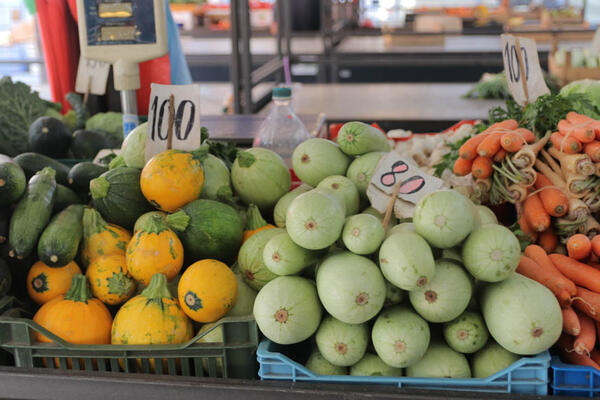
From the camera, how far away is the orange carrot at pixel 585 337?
105 cm

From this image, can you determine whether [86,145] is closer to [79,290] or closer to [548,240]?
[79,290]

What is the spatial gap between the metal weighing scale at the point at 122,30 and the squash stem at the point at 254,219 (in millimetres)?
572

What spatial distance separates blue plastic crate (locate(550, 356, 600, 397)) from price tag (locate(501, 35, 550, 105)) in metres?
1.01

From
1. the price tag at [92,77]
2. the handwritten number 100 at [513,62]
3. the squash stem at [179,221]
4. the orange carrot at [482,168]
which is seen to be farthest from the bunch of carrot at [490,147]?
the price tag at [92,77]

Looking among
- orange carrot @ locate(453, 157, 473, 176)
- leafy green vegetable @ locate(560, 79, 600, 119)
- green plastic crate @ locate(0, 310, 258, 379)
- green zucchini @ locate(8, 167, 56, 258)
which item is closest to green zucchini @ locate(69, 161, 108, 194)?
green zucchini @ locate(8, 167, 56, 258)

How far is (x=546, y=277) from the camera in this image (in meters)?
1.17

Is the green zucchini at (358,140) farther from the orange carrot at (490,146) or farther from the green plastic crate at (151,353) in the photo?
the green plastic crate at (151,353)

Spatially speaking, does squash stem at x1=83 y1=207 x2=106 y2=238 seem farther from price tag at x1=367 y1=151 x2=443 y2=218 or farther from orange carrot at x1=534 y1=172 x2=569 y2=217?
orange carrot at x1=534 y1=172 x2=569 y2=217

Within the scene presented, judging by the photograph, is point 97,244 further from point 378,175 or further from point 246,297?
point 378,175

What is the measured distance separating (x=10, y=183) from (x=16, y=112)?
96cm

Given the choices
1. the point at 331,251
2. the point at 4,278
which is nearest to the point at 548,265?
A: the point at 331,251

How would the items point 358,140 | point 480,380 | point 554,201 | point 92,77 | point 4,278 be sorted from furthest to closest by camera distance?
1. point 92,77
2. point 554,201
3. point 358,140
4. point 4,278
5. point 480,380

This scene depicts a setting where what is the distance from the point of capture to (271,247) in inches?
42.1

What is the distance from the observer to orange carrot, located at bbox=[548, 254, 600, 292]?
4.02 feet
